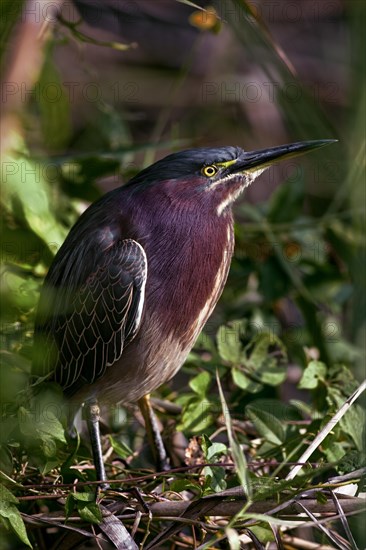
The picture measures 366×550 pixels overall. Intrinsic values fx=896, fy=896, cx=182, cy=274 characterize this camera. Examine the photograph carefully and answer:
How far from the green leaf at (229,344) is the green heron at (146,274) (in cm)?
10

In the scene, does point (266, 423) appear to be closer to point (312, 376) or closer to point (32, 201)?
point (312, 376)

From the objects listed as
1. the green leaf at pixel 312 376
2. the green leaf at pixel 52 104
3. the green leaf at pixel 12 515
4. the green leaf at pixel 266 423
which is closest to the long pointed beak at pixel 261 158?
the green leaf at pixel 312 376

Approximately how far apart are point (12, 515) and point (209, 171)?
4.20 feet

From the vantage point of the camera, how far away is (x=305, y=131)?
176 centimetres

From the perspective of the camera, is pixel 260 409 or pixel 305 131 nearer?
pixel 305 131

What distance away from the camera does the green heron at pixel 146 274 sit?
2.87 metres

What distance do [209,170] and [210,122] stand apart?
2.97m

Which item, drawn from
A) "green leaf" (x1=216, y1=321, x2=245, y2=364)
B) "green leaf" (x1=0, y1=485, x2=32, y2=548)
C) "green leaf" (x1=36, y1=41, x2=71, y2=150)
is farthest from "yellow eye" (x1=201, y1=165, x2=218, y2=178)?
"green leaf" (x1=0, y1=485, x2=32, y2=548)

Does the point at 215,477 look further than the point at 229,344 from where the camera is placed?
No

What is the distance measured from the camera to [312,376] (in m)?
2.89

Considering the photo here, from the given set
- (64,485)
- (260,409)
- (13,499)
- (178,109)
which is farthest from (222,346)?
(178,109)

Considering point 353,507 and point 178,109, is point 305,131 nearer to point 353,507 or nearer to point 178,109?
point 353,507

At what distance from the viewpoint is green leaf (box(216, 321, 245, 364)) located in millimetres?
3014

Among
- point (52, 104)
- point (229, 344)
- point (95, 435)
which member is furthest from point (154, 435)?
point (52, 104)
